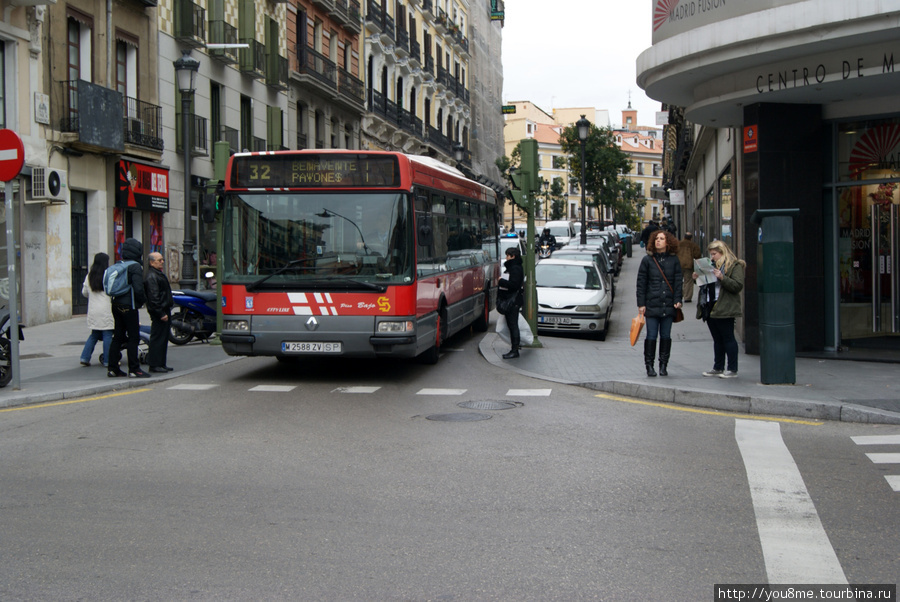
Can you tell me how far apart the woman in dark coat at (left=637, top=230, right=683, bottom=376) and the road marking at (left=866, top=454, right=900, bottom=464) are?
3.96 m

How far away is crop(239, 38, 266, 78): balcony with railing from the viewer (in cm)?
2897

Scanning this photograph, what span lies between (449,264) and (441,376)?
2511 millimetres

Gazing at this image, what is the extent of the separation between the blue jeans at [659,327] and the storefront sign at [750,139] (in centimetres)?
331

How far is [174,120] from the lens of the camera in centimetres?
2478

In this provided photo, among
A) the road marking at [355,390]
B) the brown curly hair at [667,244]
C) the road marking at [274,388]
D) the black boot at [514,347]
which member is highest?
the brown curly hair at [667,244]

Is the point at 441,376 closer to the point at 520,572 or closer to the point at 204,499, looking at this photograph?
the point at 204,499

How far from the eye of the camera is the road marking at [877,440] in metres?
7.65

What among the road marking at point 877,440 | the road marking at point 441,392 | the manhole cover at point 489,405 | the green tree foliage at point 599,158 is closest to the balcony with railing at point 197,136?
the road marking at point 441,392

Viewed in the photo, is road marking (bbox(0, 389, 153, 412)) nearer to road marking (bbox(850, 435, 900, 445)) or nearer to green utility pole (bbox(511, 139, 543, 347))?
green utility pole (bbox(511, 139, 543, 347))

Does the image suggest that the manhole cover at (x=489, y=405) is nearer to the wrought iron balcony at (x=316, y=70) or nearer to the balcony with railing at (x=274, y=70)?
the balcony with railing at (x=274, y=70)

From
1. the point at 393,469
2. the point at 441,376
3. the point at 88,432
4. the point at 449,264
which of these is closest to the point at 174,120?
the point at 449,264

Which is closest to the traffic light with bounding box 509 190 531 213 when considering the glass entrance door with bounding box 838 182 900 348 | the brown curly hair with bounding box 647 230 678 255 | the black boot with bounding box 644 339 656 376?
the brown curly hair with bounding box 647 230 678 255

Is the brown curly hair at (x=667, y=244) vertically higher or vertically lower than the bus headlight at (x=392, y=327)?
higher

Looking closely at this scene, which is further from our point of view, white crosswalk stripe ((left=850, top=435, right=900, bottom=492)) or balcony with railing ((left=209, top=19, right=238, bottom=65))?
balcony with railing ((left=209, top=19, right=238, bottom=65))
